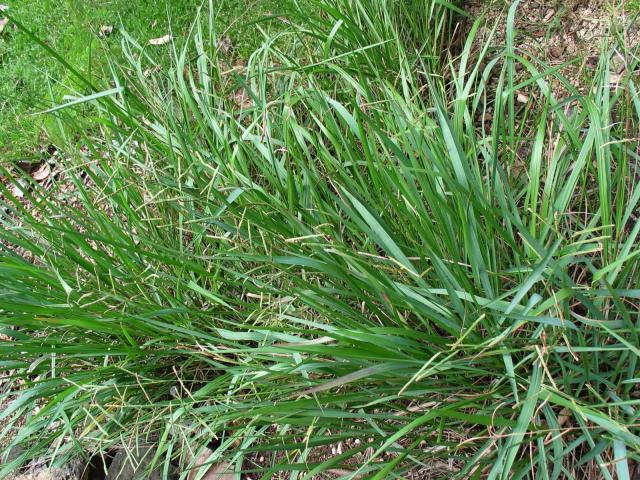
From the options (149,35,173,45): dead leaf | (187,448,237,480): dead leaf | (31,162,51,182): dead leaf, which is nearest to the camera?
(187,448,237,480): dead leaf

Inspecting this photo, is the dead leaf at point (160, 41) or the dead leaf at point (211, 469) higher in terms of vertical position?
the dead leaf at point (160, 41)

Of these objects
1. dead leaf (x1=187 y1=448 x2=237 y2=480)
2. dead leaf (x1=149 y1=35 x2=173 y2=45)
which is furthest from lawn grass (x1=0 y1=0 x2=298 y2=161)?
dead leaf (x1=187 y1=448 x2=237 y2=480)

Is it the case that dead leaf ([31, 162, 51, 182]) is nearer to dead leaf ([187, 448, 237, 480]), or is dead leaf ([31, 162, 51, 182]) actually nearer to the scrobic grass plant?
the scrobic grass plant

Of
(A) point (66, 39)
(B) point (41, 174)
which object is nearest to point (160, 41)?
(A) point (66, 39)

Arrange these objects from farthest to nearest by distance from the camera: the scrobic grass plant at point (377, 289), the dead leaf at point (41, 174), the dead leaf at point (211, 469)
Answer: the dead leaf at point (41, 174), the dead leaf at point (211, 469), the scrobic grass plant at point (377, 289)

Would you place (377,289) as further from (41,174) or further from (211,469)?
(41,174)

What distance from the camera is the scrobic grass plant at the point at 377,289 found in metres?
1.60

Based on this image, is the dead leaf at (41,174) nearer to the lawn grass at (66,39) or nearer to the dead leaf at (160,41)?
the lawn grass at (66,39)

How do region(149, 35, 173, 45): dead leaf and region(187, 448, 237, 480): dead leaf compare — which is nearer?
region(187, 448, 237, 480): dead leaf

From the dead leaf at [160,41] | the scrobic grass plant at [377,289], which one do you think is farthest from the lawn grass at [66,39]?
the scrobic grass plant at [377,289]

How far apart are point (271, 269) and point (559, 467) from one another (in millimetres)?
1016

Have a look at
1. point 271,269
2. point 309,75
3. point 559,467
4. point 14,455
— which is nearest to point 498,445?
point 559,467

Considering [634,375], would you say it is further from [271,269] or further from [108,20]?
[108,20]

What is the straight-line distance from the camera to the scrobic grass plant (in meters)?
1.60
